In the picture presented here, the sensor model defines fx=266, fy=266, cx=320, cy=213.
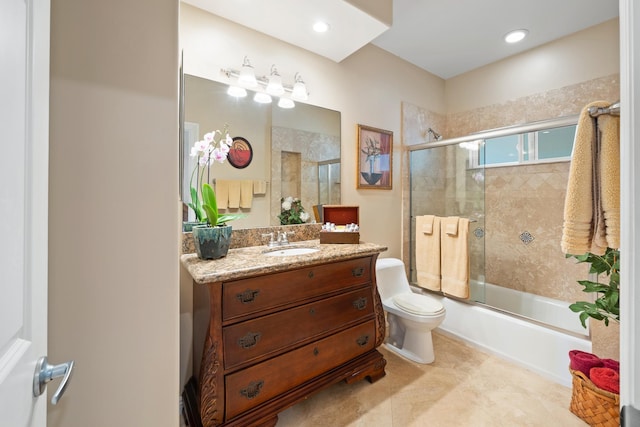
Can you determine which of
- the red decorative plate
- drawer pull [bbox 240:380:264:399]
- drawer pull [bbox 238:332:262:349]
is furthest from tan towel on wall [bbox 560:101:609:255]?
the red decorative plate

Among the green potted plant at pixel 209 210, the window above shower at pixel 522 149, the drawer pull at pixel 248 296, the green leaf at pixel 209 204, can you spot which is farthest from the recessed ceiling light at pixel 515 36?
the drawer pull at pixel 248 296

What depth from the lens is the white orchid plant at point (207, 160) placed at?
5.04 ft

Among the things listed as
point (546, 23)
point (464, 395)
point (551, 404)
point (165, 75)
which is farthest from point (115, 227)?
point (546, 23)

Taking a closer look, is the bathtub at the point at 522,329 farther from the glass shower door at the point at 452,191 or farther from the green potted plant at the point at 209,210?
the green potted plant at the point at 209,210

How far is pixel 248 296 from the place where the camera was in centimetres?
129

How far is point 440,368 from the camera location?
1976 mm

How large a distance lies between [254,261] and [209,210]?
37 centimetres

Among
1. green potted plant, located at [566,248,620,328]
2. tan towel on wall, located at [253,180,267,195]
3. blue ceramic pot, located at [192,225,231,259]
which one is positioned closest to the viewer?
green potted plant, located at [566,248,620,328]

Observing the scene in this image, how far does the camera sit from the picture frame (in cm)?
244

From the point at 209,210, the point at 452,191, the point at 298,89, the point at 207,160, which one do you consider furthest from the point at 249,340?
the point at 452,191

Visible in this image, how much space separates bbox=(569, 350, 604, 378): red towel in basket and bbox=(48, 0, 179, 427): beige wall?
6.99 ft

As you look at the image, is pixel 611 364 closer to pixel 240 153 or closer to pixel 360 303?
pixel 360 303

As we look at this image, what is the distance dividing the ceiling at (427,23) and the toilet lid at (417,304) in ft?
6.57

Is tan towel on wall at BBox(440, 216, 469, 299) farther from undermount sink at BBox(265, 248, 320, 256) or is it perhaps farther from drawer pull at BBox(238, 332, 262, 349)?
drawer pull at BBox(238, 332, 262, 349)
